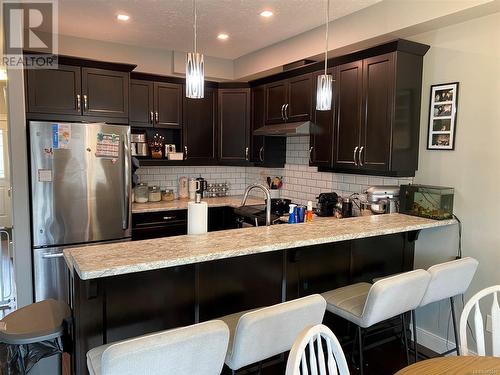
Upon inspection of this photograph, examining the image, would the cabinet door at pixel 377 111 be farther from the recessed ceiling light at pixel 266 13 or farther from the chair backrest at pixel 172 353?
the chair backrest at pixel 172 353

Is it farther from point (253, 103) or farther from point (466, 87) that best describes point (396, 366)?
point (253, 103)

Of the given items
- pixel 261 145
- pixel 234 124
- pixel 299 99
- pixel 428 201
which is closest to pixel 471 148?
pixel 428 201

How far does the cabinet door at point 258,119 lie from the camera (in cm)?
451

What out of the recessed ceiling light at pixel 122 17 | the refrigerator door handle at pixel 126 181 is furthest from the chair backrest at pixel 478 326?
the recessed ceiling light at pixel 122 17

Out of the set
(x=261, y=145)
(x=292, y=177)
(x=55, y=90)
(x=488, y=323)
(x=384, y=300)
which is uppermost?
(x=55, y=90)

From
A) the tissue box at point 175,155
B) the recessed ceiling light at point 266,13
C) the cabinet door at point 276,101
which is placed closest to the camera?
the recessed ceiling light at point 266,13

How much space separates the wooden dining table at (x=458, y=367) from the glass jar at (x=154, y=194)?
368cm

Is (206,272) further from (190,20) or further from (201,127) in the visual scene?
(201,127)

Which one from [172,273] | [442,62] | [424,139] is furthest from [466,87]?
[172,273]

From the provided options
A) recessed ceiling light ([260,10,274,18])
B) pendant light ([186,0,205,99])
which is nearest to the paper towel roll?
pendant light ([186,0,205,99])

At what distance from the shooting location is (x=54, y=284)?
3412 mm

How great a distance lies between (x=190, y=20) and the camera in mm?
3541

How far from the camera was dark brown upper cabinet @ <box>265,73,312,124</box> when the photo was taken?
3777 mm

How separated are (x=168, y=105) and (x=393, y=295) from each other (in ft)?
11.5
